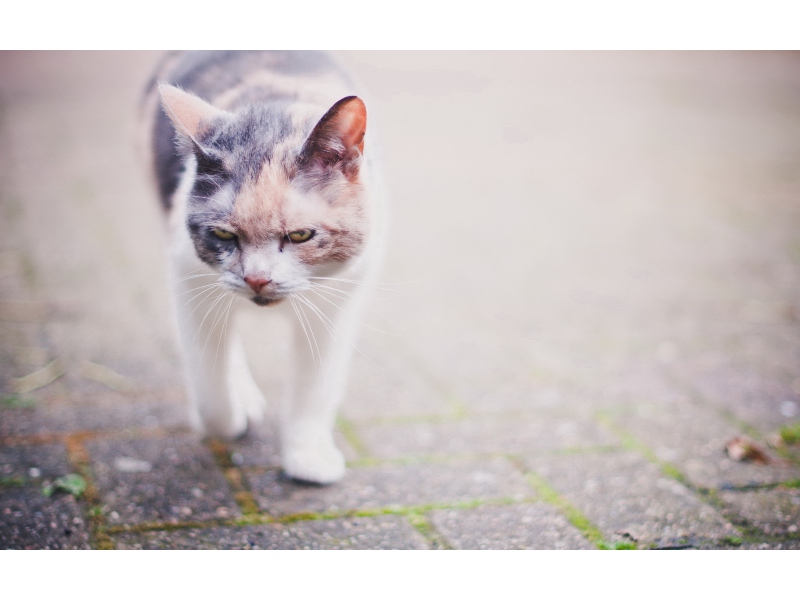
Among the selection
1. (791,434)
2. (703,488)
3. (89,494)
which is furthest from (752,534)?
(89,494)

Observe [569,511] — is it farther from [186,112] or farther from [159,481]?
[186,112]

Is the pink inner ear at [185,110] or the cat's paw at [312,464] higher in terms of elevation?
the pink inner ear at [185,110]

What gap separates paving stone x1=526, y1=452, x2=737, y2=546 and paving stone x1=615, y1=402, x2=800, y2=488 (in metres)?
0.09

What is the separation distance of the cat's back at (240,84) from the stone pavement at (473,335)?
148 millimetres

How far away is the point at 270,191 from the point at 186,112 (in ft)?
0.72

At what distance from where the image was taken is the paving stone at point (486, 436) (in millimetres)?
1750

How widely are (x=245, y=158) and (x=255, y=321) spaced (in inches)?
44.7

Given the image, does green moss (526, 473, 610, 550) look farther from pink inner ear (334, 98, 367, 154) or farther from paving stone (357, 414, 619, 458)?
pink inner ear (334, 98, 367, 154)

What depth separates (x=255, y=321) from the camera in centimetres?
234

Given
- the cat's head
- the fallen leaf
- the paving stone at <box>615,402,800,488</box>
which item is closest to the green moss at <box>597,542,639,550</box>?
the paving stone at <box>615,402,800,488</box>

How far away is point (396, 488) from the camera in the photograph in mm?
1581

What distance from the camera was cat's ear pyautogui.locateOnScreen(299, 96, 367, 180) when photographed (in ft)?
3.92

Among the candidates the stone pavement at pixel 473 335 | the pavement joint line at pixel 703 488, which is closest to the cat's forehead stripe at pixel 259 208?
the stone pavement at pixel 473 335

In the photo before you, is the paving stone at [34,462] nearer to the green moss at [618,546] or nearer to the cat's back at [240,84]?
the cat's back at [240,84]
